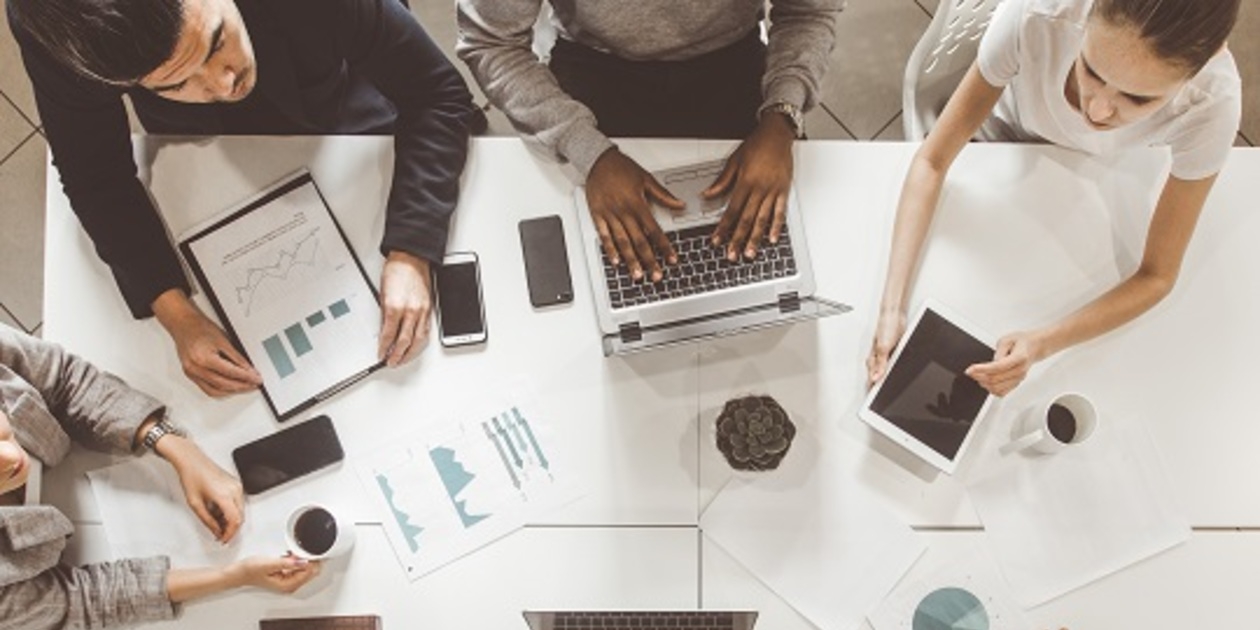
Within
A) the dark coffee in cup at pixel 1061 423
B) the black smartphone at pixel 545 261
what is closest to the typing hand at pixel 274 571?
the black smartphone at pixel 545 261

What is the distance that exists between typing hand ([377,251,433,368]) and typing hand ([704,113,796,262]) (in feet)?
1.43

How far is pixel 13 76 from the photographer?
2.31 metres

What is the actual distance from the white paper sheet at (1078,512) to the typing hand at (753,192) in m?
0.48

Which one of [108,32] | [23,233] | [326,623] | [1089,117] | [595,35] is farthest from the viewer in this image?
[23,233]

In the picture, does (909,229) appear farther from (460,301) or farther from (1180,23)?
(460,301)

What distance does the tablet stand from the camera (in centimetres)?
142

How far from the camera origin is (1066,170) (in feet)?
4.99

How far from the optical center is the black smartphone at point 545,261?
1483 mm

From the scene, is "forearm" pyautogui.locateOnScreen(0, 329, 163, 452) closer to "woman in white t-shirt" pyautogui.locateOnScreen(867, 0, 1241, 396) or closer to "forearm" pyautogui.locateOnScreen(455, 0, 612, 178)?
"forearm" pyautogui.locateOnScreen(455, 0, 612, 178)

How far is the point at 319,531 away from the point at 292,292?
0.35 m

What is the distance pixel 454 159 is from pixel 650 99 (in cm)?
42

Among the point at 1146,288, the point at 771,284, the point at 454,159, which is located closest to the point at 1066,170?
the point at 1146,288

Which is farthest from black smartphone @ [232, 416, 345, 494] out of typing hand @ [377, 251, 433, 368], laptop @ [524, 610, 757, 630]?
laptop @ [524, 610, 757, 630]

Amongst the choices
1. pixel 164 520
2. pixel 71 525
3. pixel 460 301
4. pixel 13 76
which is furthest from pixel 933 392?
pixel 13 76
